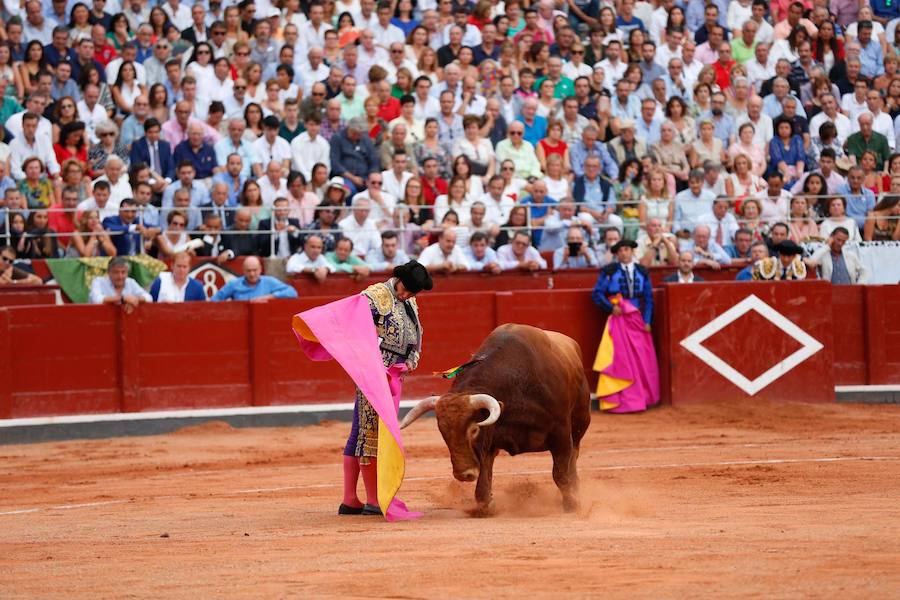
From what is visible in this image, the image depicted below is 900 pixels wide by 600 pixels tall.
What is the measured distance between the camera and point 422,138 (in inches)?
574

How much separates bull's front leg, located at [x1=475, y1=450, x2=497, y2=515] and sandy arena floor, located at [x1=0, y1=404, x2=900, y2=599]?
0.13 metres

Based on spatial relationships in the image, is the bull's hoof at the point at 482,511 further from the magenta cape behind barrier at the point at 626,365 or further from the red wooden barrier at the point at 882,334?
the red wooden barrier at the point at 882,334

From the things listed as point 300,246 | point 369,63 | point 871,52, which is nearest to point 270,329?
point 300,246

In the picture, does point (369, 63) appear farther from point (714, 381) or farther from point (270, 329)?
point (714, 381)

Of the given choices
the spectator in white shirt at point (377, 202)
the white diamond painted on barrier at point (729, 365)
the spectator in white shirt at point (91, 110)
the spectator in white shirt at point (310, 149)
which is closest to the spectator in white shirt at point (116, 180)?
the spectator in white shirt at point (91, 110)

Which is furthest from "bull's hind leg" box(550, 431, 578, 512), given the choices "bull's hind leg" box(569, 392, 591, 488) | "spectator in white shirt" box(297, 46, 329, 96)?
"spectator in white shirt" box(297, 46, 329, 96)

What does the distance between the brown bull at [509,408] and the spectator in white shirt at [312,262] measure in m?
5.31

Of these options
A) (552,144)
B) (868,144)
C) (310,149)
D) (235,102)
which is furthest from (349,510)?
(868,144)

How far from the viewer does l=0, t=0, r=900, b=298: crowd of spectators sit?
13094mm

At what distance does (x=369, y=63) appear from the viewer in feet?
50.3

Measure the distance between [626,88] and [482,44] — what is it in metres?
1.74

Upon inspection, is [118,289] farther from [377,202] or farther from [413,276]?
[413,276]

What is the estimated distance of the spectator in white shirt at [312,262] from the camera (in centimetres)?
1296

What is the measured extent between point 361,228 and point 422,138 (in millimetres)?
1629
